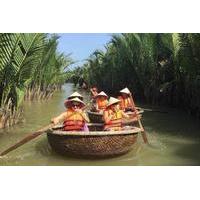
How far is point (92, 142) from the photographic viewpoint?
21.4 ft

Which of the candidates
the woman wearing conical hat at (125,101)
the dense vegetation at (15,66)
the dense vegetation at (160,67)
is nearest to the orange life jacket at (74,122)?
the dense vegetation at (15,66)

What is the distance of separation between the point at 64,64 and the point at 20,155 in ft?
40.5

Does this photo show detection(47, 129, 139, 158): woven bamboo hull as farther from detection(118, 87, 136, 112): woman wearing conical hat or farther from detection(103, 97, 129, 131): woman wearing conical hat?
detection(118, 87, 136, 112): woman wearing conical hat

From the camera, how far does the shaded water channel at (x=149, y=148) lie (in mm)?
6812

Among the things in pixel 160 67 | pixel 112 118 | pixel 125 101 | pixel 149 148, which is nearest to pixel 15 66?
pixel 125 101

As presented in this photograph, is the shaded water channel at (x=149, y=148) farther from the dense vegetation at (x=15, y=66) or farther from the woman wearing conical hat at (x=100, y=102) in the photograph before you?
the woman wearing conical hat at (x=100, y=102)

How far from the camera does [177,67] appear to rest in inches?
516

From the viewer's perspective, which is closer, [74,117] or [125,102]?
[74,117]

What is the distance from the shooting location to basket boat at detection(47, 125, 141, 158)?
6.48m

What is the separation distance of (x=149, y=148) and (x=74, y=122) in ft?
5.43

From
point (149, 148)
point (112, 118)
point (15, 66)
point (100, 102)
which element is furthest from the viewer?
point (100, 102)

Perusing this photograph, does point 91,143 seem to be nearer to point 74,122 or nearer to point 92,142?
point 92,142

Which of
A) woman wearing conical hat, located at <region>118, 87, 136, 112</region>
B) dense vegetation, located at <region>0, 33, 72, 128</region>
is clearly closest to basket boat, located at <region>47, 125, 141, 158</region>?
dense vegetation, located at <region>0, 33, 72, 128</region>

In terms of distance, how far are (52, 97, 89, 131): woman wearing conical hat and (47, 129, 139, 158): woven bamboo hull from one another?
30cm
